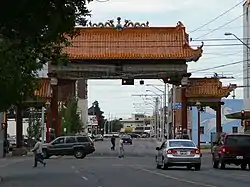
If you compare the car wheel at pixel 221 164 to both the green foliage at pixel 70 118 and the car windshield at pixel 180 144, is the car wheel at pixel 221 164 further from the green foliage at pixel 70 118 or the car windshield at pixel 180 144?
the green foliage at pixel 70 118

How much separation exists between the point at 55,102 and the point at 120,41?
8.08 m

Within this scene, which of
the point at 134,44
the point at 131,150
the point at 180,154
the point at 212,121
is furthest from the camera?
the point at 212,121

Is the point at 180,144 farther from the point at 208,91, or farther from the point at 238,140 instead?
the point at 208,91

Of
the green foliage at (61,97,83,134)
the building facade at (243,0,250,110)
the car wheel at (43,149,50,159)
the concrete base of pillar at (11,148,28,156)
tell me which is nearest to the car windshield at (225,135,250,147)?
the car wheel at (43,149,50,159)

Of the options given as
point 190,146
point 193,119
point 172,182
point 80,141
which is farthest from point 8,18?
point 193,119

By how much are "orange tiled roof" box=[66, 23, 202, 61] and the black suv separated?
10.7 metres

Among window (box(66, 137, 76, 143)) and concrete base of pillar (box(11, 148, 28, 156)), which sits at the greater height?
window (box(66, 137, 76, 143))

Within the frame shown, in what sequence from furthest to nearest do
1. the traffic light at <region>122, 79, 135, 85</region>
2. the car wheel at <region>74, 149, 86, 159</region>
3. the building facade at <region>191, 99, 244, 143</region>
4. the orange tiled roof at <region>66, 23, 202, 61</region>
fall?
the building facade at <region>191, 99, 244, 143</region> → the traffic light at <region>122, 79, 135, 85</region> → the orange tiled roof at <region>66, 23, 202, 61</region> → the car wheel at <region>74, 149, 86, 159</region>

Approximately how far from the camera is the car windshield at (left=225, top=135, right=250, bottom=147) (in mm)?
37062

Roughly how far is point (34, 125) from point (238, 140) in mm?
53842

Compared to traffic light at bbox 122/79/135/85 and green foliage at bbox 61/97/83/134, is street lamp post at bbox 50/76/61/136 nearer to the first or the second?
traffic light at bbox 122/79/135/85

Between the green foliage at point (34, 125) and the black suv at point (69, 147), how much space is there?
3037 cm

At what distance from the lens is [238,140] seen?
123 feet

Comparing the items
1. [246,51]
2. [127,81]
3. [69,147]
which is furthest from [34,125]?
[69,147]
